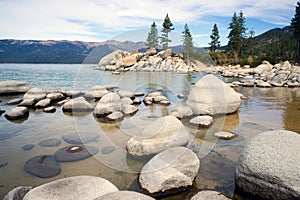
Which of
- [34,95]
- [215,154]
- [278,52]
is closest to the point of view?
[215,154]

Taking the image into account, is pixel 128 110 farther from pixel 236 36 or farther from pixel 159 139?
pixel 236 36

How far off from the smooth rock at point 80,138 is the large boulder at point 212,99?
5.20 meters

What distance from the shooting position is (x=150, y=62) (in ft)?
184

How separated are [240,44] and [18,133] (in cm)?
5660

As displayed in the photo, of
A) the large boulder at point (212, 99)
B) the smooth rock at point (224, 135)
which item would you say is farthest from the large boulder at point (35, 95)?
the smooth rock at point (224, 135)

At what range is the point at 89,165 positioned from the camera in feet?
19.9

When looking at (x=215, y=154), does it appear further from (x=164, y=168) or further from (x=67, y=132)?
(x=67, y=132)

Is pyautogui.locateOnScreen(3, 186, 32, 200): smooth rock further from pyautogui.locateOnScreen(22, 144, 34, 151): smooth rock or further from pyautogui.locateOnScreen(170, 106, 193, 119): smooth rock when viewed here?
pyautogui.locateOnScreen(170, 106, 193, 119): smooth rock

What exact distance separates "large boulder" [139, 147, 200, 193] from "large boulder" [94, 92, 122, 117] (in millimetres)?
6174

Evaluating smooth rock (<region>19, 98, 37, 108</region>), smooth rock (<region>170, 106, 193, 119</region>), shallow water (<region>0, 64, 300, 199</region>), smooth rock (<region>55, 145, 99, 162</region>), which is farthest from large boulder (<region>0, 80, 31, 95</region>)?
smooth rock (<region>170, 106, 193, 119</region>)

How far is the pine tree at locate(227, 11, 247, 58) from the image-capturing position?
5400 centimetres

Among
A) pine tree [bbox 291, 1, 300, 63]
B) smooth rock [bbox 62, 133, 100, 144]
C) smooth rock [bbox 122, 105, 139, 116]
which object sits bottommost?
smooth rock [bbox 62, 133, 100, 144]

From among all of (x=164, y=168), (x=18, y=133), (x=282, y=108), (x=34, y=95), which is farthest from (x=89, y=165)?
(x=282, y=108)

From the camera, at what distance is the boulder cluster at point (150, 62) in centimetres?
5150
